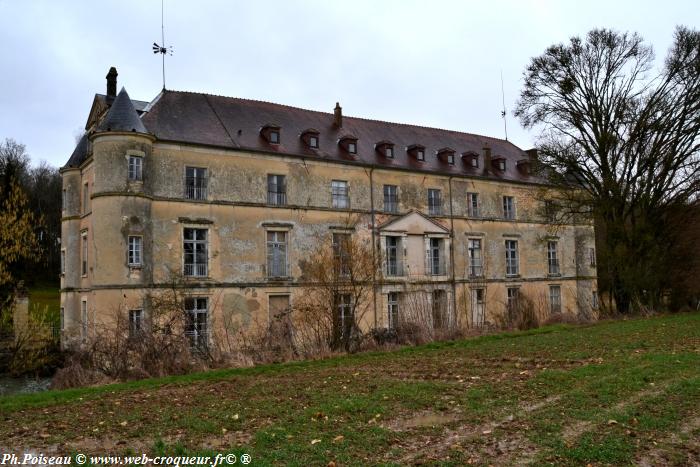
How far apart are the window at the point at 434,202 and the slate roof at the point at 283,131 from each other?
1.11 metres

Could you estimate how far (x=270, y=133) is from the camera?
85.5ft

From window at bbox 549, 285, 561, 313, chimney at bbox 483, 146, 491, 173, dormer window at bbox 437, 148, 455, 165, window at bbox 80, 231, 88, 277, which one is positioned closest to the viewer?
window at bbox 80, 231, 88, 277

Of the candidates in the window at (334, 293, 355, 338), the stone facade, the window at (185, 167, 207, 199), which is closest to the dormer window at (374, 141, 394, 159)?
the stone facade

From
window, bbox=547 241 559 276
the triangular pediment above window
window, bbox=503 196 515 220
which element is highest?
window, bbox=503 196 515 220

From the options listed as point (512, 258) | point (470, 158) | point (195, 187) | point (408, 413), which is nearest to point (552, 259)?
point (512, 258)

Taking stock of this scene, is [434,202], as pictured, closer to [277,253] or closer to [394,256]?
[394,256]

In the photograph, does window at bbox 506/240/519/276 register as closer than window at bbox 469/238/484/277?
No

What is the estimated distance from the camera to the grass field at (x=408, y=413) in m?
6.40

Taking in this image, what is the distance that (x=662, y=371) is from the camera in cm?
1012

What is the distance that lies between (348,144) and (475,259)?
922 centimetres

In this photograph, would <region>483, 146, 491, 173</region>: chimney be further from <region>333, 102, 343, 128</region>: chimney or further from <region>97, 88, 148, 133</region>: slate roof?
<region>97, 88, 148, 133</region>: slate roof

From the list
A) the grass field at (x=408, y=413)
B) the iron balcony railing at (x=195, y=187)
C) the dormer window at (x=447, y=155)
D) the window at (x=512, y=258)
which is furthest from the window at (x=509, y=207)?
the grass field at (x=408, y=413)

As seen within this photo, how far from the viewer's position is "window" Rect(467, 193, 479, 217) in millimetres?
31281

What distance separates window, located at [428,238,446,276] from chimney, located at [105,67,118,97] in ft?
54.3
